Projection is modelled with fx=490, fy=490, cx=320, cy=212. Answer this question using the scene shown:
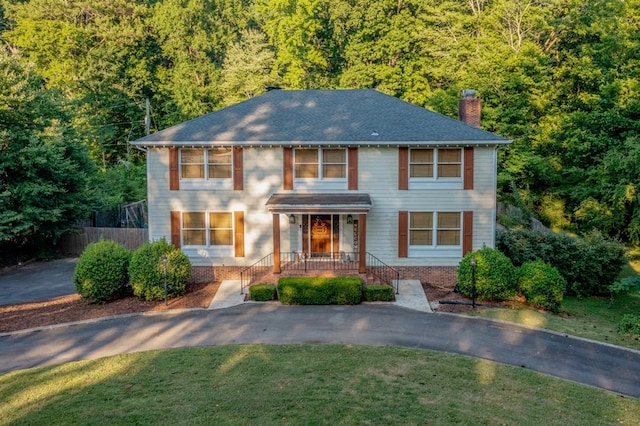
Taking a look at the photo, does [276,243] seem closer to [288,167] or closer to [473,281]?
[288,167]

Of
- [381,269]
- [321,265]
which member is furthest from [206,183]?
[381,269]

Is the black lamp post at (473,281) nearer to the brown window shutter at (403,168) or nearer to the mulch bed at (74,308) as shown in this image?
the brown window shutter at (403,168)

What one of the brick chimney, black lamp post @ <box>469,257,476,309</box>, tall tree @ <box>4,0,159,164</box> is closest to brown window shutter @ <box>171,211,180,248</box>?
black lamp post @ <box>469,257,476,309</box>

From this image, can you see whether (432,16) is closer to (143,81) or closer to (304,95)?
(304,95)

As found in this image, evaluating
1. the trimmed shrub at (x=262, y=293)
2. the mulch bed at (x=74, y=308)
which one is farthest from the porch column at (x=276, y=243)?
the mulch bed at (x=74, y=308)

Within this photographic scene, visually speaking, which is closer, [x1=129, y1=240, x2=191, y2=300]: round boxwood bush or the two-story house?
[x1=129, y1=240, x2=191, y2=300]: round boxwood bush

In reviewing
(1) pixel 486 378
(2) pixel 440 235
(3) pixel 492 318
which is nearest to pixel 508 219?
(2) pixel 440 235

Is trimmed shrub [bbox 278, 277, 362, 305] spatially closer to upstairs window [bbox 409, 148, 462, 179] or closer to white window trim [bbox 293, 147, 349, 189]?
white window trim [bbox 293, 147, 349, 189]
